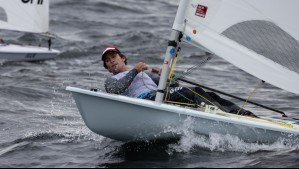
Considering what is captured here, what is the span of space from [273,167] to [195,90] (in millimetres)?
1058

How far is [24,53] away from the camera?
38.4 ft

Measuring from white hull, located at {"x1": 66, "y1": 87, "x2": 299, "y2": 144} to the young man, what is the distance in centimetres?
35

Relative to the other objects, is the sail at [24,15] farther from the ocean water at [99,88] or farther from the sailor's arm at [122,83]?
the sailor's arm at [122,83]

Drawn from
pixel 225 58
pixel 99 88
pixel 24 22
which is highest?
pixel 24 22

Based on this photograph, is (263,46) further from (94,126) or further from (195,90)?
(94,126)

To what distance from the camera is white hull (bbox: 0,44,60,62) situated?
11.4 m

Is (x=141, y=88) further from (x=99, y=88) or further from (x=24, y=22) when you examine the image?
(x=24, y=22)

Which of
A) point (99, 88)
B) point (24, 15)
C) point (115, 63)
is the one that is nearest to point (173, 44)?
point (115, 63)

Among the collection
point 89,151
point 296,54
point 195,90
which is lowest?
point 89,151

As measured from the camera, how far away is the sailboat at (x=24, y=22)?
11406 millimetres

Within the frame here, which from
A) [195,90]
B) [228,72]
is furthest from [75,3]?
[195,90]

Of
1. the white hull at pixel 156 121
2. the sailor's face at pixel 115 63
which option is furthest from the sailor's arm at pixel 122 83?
the white hull at pixel 156 121

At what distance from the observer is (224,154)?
5305mm

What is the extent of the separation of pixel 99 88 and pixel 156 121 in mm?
4018
